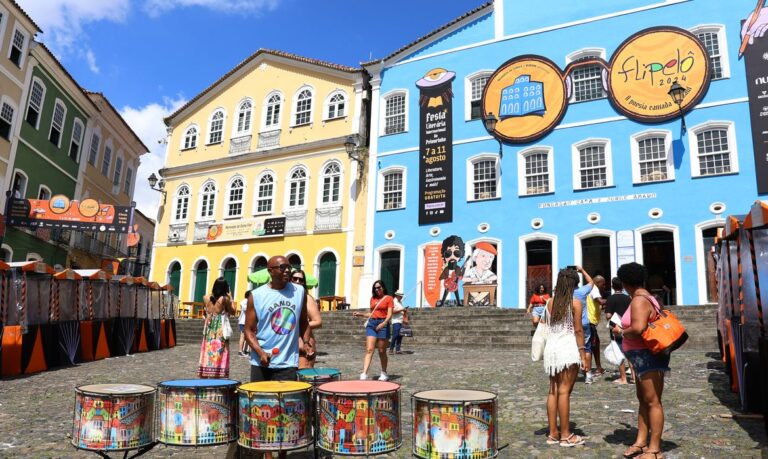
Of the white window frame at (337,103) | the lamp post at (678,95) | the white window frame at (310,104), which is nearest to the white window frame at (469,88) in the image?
the white window frame at (337,103)

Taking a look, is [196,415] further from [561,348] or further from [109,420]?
[561,348]

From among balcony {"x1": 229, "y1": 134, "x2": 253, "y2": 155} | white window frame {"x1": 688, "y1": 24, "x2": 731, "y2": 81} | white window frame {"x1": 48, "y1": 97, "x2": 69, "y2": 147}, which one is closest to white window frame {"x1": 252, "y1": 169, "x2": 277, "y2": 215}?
balcony {"x1": 229, "y1": 134, "x2": 253, "y2": 155}

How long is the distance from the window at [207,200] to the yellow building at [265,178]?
0.05 m

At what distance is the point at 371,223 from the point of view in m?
22.7

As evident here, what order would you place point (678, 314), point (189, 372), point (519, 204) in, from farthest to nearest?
1. point (519, 204)
2. point (678, 314)
3. point (189, 372)

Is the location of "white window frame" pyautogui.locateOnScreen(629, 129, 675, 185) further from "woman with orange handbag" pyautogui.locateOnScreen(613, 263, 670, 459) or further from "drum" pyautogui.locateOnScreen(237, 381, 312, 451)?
"drum" pyautogui.locateOnScreen(237, 381, 312, 451)

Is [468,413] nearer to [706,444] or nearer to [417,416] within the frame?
[417,416]

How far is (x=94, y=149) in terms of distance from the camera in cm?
3006

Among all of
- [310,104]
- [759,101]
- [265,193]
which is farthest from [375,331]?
[310,104]

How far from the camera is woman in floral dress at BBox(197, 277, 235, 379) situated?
711 centimetres

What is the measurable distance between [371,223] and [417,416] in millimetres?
19228

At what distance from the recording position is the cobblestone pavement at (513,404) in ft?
17.1

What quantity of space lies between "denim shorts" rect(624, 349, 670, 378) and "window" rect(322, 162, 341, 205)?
19673mm

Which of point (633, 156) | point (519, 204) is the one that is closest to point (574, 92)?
point (633, 156)
